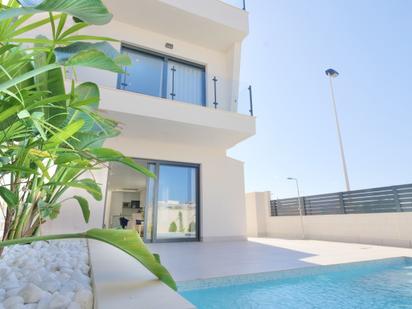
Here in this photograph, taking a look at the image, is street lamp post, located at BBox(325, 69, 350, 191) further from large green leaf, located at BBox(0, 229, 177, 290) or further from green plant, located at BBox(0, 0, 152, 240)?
large green leaf, located at BBox(0, 229, 177, 290)

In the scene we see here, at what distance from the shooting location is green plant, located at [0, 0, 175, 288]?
71 centimetres

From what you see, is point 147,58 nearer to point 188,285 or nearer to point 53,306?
point 188,285

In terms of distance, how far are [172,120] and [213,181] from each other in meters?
2.26

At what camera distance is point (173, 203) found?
590 cm

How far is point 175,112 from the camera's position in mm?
4898

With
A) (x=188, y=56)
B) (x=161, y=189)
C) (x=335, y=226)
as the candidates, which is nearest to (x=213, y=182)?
(x=161, y=189)

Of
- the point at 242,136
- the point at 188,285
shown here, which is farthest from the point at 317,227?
the point at 188,285

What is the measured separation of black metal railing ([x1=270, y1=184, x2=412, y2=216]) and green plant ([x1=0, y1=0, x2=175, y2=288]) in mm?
6565

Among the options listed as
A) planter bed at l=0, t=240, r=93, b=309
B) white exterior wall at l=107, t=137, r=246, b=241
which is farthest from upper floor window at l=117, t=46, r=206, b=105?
planter bed at l=0, t=240, r=93, b=309

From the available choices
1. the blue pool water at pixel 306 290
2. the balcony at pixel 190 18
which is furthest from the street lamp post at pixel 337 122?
the blue pool water at pixel 306 290

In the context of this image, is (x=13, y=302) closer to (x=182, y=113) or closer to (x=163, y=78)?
(x=182, y=113)

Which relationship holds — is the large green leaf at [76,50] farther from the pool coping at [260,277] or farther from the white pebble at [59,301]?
the pool coping at [260,277]

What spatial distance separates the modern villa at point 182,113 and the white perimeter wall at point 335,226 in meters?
2.52

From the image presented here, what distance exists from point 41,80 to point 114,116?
341 centimetres
